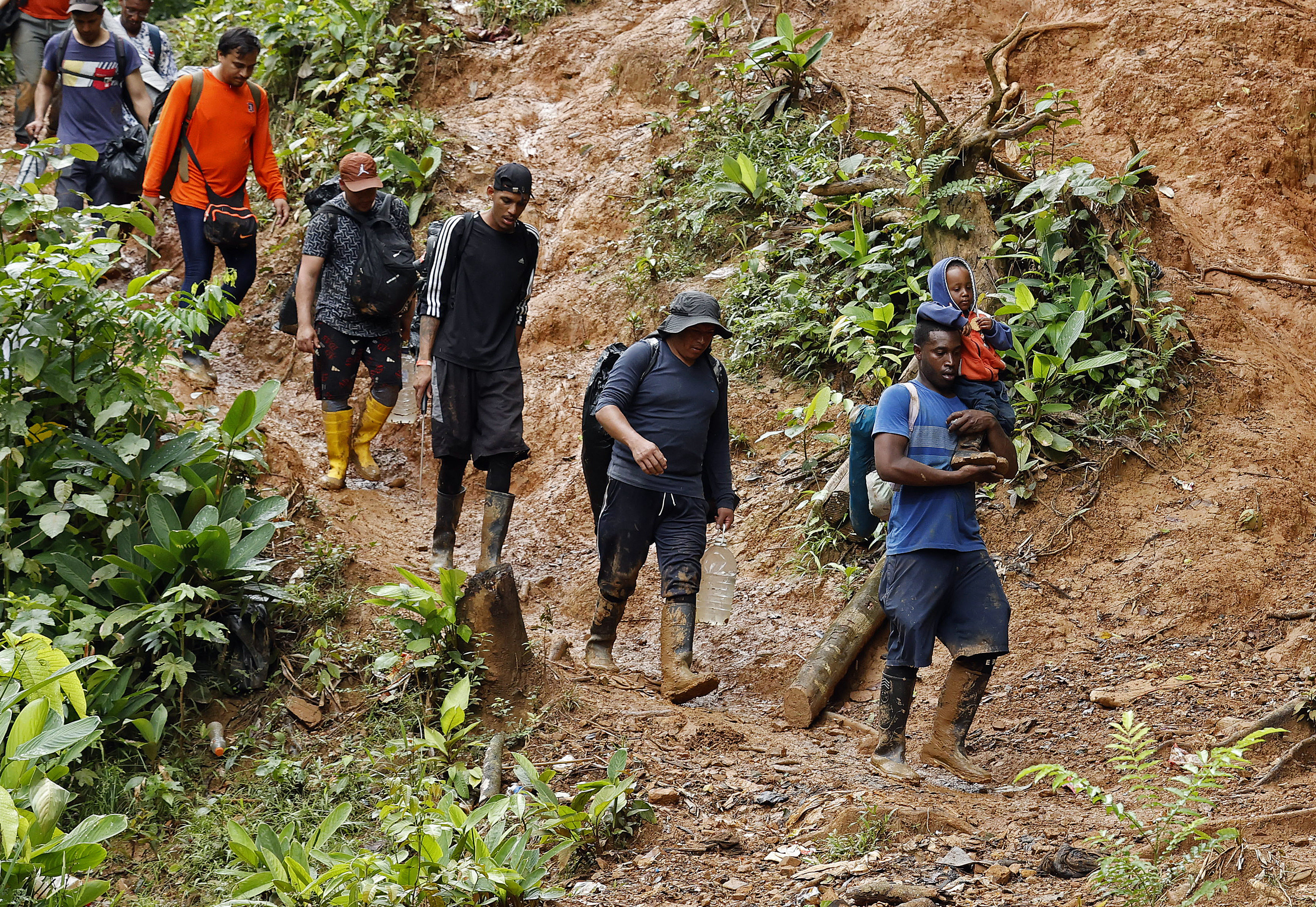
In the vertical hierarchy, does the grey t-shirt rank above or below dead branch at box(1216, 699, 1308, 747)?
above

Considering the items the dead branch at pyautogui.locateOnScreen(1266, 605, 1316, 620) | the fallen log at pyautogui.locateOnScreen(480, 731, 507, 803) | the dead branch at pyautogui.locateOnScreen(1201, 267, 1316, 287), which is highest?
the dead branch at pyautogui.locateOnScreen(1201, 267, 1316, 287)

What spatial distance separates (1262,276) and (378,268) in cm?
610

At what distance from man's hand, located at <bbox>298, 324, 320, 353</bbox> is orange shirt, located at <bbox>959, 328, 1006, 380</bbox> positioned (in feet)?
13.8

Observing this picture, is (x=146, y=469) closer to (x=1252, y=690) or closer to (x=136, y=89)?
(x=136, y=89)

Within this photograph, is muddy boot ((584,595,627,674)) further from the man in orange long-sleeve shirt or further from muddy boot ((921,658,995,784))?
the man in orange long-sleeve shirt

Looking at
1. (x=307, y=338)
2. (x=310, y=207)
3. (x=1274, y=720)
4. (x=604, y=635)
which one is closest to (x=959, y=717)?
(x=1274, y=720)

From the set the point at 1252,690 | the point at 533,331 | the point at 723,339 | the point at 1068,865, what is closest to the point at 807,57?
the point at 723,339

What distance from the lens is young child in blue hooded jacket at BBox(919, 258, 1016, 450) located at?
16.5 ft

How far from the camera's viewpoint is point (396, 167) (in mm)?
10945

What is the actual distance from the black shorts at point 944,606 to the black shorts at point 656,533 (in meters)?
1.19

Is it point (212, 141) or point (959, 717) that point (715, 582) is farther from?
point (212, 141)

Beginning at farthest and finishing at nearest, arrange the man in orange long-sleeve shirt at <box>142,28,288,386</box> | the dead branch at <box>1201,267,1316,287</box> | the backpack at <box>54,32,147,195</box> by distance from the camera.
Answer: the backpack at <box>54,32,147,195</box> → the dead branch at <box>1201,267,1316,287</box> → the man in orange long-sleeve shirt at <box>142,28,288,386</box>

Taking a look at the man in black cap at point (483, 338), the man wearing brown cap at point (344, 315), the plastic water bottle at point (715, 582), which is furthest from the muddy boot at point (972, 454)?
the man wearing brown cap at point (344, 315)

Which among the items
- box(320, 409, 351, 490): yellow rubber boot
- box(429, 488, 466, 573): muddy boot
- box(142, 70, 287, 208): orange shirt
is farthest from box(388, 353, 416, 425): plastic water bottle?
box(142, 70, 287, 208): orange shirt
